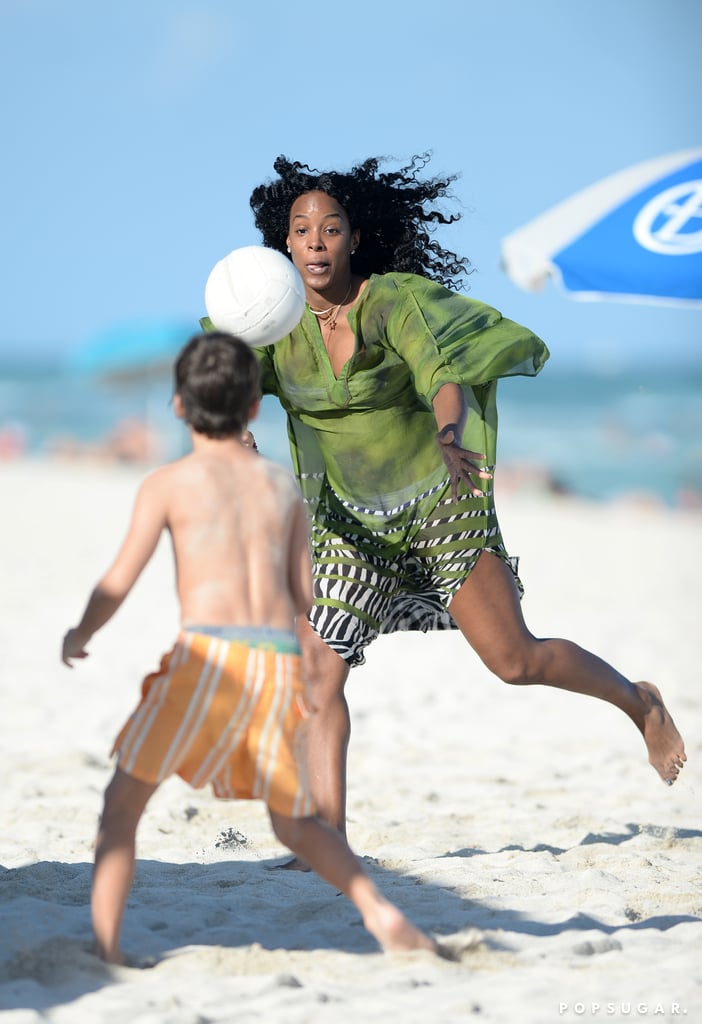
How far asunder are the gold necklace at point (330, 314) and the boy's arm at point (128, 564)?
1.17 m

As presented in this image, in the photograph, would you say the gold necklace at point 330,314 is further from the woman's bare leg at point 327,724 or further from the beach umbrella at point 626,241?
the beach umbrella at point 626,241

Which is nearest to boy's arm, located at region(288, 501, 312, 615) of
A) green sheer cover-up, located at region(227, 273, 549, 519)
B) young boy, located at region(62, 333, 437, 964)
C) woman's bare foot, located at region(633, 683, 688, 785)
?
young boy, located at region(62, 333, 437, 964)

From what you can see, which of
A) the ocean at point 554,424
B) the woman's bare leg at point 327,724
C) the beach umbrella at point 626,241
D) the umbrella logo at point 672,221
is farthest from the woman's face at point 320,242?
the ocean at point 554,424

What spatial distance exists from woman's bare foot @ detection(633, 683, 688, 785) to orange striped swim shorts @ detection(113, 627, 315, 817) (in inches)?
69.9

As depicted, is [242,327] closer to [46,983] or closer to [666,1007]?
[46,983]

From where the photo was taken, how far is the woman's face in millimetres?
3752

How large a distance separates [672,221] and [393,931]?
3.08 metres

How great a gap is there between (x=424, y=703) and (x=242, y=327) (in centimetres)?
407

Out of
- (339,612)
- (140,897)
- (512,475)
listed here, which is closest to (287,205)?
(339,612)

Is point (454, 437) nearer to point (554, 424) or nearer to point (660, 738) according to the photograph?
point (660, 738)

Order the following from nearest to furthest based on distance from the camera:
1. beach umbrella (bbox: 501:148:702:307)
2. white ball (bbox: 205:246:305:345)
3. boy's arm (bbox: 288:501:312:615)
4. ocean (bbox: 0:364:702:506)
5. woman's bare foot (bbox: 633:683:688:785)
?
boy's arm (bbox: 288:501:312:615) → white ball (bbox: 205:246:305:345) → woman's bare foot (bbox: 633:683:688:785) → beach umbrella (bbox: 501:148:702:307) → ocean (bbox: 0:364:702:506)

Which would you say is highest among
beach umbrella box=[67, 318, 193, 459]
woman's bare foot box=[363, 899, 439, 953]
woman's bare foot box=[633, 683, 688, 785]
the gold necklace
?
beach umbrella box=[67, 318, 193, 459]

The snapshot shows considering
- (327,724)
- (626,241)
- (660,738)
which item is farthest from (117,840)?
(626,241)

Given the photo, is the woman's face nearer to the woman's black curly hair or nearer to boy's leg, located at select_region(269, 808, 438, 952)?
the woman's black curly hair
